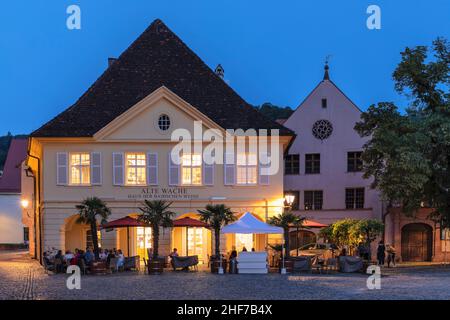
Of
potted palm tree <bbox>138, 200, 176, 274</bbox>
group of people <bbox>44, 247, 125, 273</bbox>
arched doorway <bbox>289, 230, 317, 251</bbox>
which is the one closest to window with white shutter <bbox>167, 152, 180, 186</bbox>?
group of people <bbox>44, 247, 125, 273</bbox>

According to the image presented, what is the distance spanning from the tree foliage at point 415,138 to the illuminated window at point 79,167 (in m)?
13.1

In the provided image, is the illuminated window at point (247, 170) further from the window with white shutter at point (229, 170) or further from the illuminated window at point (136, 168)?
the illuminated window at point (136, 168)

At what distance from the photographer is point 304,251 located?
41188mm

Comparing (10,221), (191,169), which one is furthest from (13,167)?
(191,169)

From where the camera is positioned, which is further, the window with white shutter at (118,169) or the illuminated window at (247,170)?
the illuminated window at (247,170)

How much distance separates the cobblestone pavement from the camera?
1944 centimetres

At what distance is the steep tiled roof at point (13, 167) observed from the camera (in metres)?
60.4

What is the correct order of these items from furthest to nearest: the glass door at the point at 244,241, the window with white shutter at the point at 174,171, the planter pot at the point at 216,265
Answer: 1. the glass door at the point at 244,241
2. the window with white shutter at the point at 174,171
3. the planter pot at the point at 216,265

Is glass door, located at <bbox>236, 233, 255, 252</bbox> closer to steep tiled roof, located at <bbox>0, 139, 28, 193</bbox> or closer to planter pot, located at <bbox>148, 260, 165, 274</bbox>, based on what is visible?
planter pot, located at <bbox>148, 260, 165, 274</bbox>

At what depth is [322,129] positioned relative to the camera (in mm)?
46969

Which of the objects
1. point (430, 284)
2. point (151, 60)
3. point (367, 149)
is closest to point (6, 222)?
point (151, 60)

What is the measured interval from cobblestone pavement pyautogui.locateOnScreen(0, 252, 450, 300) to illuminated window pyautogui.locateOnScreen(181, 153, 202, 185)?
26.3 ft

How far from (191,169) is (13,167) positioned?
30.4 metres

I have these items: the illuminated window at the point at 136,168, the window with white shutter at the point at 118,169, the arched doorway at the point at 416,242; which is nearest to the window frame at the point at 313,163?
the arched doorway at the point at 416,242
